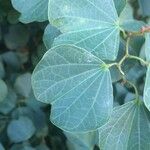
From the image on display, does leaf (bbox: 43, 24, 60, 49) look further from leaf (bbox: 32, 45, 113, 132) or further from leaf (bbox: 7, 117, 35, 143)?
leaf (bbox: 7, 117, 35, 143)

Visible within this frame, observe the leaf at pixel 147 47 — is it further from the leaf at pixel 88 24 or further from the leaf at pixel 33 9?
the leaf at pixel 33 9

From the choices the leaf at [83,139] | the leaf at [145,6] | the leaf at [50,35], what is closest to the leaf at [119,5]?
the leaf at [50,35]

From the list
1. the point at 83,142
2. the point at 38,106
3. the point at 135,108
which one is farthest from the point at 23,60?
the point at 135,108

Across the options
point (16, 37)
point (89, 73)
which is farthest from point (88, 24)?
point (16, 37)

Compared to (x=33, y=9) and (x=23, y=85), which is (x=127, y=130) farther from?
(x=23, y=85)

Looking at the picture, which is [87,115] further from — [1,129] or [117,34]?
[1,129]
